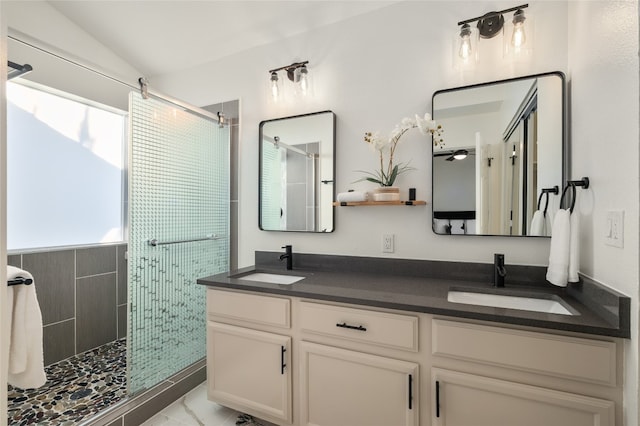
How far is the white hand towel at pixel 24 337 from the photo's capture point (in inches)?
55.8

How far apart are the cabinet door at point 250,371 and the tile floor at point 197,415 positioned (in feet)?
0.38

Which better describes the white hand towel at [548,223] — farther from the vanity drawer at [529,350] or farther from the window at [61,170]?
the window at [61,170]

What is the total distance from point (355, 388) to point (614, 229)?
47.8 inches

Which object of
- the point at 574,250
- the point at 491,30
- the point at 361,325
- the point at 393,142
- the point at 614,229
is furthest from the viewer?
the point at 393,142

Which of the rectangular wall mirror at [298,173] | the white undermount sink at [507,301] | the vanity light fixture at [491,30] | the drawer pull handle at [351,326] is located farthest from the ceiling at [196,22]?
the drawer pull handle at [351,326]

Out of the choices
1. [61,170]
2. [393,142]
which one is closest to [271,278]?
[393,142]

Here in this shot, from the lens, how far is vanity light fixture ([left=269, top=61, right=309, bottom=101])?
2.17 metres

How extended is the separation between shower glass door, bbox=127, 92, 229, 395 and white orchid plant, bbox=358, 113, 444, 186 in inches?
48.0

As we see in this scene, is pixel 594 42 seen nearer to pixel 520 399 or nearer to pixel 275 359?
pixel 520 399

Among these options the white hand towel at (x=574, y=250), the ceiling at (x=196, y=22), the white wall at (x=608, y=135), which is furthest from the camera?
the ceiling at (x=196, y=22)

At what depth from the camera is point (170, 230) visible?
6.70ft

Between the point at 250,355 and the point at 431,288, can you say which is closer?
the point at 431,288

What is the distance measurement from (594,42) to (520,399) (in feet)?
4.79

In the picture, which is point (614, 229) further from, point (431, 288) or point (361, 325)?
point (361, 325)
